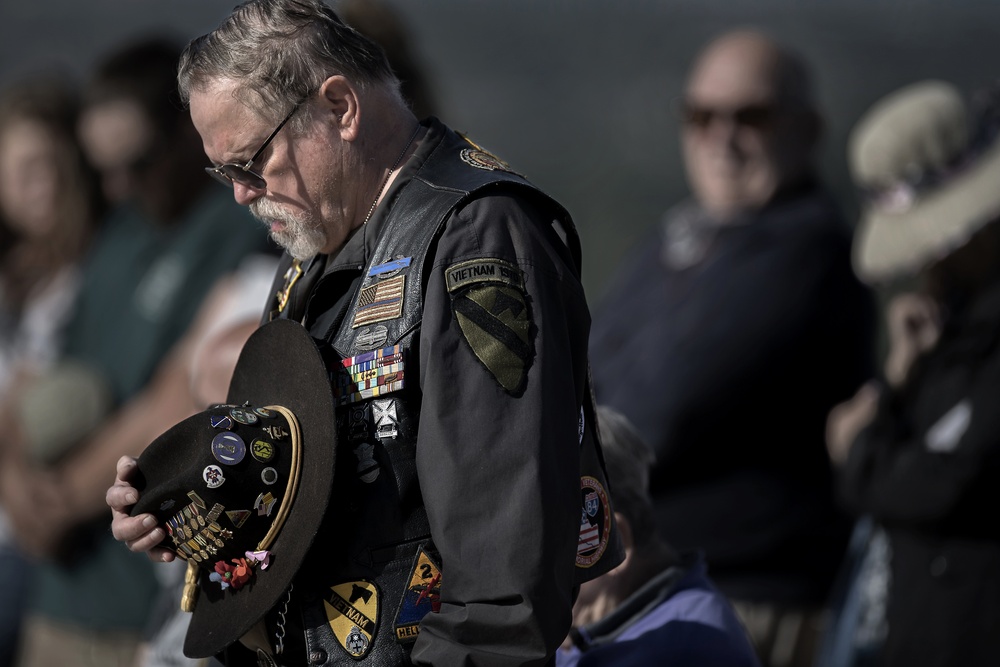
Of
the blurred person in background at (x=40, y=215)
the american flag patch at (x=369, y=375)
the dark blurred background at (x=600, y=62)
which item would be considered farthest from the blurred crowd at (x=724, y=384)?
the dark blurred background at (x=600, y=62)

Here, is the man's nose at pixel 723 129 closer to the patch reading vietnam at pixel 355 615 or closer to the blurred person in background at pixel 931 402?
the blurred person in background at pixel 931 402

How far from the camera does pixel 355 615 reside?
1932 millimetres

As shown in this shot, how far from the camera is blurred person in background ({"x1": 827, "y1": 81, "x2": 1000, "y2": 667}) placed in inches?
132

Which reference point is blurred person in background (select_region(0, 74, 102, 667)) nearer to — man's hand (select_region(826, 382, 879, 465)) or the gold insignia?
man's hand (select_region(826, 382, 879, 465))

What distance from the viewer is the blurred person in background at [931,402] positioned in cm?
336

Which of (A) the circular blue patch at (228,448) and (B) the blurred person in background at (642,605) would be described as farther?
(B) the blurred person in background at (642,605)

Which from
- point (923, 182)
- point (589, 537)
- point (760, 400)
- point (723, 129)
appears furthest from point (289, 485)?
point (723, 129)

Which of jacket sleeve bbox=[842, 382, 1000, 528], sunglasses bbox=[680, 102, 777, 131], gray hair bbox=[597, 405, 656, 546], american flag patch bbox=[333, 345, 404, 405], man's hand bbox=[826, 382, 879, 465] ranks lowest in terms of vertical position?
man's hand bbox=[826, 382, 879, 465]

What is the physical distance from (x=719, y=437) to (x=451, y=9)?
19.0 feet

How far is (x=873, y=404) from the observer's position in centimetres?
395

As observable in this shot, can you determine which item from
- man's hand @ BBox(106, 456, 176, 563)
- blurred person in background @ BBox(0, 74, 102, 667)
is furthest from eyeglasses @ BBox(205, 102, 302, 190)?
blurred person in background @ BBox(0, 74, 102, 667)

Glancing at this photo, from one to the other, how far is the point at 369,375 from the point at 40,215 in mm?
4149

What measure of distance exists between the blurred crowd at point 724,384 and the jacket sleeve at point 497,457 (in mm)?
630

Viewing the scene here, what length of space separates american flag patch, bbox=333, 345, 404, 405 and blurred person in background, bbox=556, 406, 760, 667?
678 millimetres
